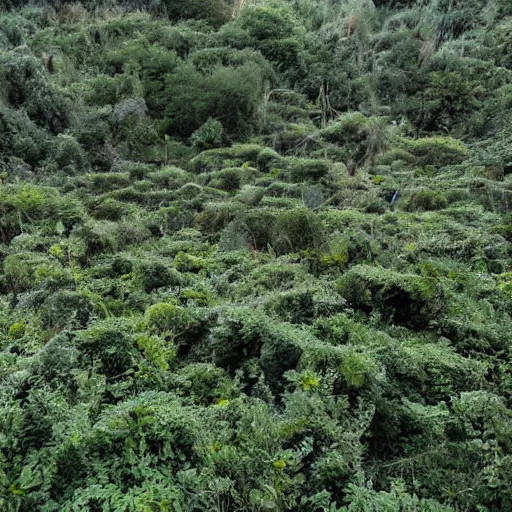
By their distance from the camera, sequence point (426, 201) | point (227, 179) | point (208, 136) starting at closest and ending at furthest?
point (426, 201), point (227, 179), point (208, 136)

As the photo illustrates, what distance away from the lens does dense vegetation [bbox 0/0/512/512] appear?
2414 millimetres

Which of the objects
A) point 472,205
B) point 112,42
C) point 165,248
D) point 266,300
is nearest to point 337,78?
point 112,42

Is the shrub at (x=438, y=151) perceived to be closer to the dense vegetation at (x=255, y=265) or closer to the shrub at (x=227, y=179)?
the dense vegetation at (x=255, y=265)

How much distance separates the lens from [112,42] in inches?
511

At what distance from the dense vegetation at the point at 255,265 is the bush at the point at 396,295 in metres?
0.02

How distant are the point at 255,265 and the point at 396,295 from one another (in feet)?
5.49

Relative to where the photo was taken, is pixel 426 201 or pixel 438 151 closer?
pixel 426 201

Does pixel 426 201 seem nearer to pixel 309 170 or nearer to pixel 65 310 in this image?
pixel 309 170

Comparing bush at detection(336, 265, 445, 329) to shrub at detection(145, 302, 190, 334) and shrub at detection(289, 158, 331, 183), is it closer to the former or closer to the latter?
shrub at detection(145, 302, 190, 334)

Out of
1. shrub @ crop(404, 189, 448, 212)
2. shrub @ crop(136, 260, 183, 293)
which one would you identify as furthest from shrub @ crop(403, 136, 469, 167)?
shrub @ crop(136, 260, 183, 293)

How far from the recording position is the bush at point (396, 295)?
412cm

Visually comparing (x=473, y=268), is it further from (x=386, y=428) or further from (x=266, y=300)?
(x=386, y=428)

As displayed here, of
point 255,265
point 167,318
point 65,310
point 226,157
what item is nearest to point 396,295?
point 255,265

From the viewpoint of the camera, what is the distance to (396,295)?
426 cm
